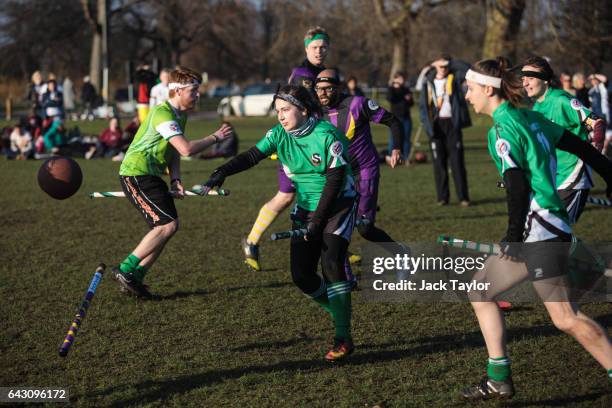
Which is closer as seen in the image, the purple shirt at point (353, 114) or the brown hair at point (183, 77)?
the brown hair at point (183, 77)

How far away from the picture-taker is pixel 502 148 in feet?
14.2

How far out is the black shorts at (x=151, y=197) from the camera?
6941 millimetres

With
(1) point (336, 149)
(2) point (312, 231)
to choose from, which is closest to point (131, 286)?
(2) point (312, 231)

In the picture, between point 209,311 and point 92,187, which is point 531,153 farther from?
point 92,187

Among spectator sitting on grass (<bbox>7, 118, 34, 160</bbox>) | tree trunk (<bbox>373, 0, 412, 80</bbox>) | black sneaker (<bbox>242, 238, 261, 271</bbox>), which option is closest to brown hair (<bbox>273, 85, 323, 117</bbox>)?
black sneaker (<bbox>242, 238, 261, 271</bbox>)

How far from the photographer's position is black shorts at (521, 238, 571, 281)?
4355 mm

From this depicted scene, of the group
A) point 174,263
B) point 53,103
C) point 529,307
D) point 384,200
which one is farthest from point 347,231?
point 53,103

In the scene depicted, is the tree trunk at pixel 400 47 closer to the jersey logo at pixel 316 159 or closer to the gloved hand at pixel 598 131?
the gloved hand at pixel 598 131

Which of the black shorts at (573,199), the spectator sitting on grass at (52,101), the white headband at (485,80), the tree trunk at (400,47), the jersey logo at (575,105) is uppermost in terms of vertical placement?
the white headband at (485,80)

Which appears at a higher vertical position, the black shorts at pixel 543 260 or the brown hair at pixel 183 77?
the brown hair at pixel 183 77

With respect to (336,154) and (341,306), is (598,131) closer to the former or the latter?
(336,154)

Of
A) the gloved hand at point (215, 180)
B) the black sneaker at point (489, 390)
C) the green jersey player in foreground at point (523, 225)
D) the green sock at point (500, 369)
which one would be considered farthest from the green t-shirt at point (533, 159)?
the gloved hand at point (215, 180)

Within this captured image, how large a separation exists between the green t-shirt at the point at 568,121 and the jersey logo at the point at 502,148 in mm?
2391

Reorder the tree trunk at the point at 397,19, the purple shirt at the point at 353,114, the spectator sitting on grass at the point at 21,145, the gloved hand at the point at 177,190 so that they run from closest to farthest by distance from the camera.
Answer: the gloved hand at the point at 177,190 < the purple shirt at the point at 353,114 < the spectator sitting on grass at the point at 21,145 < the tree trunk at the point at 397,19
